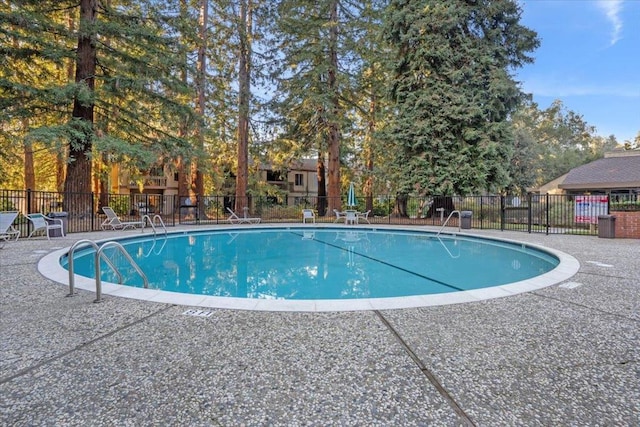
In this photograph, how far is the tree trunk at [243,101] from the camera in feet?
54.1

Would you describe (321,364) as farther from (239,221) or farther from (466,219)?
(239,221)

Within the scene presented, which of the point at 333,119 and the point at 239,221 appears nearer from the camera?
the point at 239,221

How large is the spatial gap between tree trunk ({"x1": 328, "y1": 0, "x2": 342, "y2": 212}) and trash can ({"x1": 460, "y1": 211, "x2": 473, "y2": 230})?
6752 mm

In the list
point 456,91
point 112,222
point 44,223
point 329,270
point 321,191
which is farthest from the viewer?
point 321,191

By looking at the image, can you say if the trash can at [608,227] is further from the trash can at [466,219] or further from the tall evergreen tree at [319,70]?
the tall evergreen tree at [319,70]

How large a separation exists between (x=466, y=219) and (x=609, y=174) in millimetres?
13932

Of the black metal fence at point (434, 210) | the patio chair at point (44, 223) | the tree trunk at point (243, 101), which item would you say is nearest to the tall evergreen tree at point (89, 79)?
the black metal fence at point (434, 210)

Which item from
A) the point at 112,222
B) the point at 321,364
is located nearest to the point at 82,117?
the point at 112,222

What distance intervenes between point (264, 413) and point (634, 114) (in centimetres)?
4645

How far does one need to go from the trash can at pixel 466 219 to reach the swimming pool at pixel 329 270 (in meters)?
1.75

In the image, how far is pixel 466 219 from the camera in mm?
12961

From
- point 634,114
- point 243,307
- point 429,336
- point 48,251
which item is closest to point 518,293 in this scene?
point 429,336

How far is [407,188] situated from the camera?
15820 mm

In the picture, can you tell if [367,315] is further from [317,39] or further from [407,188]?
[317,39]
